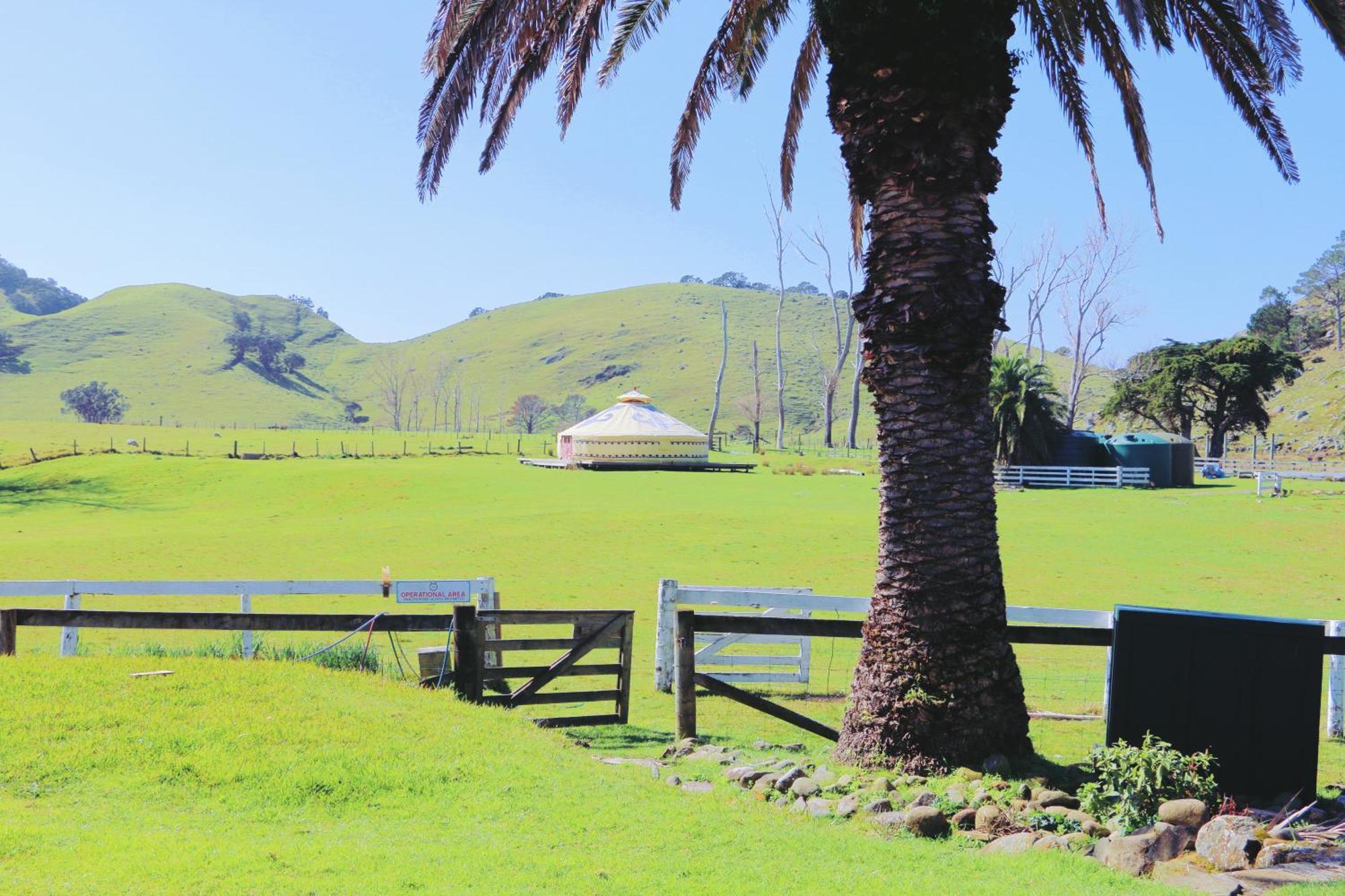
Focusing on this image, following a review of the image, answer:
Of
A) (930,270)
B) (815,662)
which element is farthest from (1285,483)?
(930,270)

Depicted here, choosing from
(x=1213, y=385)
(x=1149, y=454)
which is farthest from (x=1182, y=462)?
(x=1213, y=385)

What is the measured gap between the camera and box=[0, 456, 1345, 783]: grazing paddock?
16094 mm

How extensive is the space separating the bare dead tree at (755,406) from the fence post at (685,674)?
67536 millimetres

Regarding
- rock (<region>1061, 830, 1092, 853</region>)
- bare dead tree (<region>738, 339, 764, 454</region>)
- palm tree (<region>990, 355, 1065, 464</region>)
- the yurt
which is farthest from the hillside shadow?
rock (<region>1061, 830, 1092, 853</region>)

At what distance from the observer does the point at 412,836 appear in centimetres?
605

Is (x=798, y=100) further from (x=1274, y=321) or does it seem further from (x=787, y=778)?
(x=1274, y=321)

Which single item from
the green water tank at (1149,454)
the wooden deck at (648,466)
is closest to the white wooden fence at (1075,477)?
the green water tank at (1149,454)

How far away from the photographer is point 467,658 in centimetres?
955

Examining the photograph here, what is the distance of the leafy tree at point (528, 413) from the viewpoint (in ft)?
525

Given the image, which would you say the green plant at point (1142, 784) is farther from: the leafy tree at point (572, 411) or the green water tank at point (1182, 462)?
the leafy tree at point (572, 411)

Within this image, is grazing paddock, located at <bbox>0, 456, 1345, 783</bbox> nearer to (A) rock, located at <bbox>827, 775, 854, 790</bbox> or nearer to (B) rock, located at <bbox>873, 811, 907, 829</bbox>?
(A) rock, located at <bbox>827, 775, 854, 790</bbox>

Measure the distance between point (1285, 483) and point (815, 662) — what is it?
151ft

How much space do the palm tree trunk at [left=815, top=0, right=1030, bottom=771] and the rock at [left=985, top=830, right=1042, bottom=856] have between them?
154 centimetres

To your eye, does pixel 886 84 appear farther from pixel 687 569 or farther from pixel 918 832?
pixel 687 569
